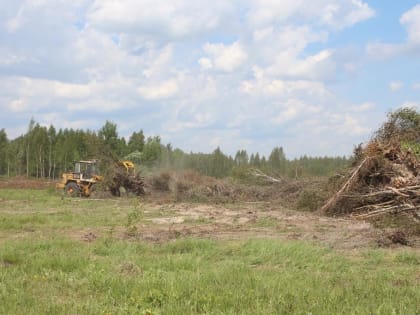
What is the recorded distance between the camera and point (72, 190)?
30422 mm

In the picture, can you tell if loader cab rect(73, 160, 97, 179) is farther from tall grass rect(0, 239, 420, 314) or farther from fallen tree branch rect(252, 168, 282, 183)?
tall grass rect(0, 239, 420, 314)

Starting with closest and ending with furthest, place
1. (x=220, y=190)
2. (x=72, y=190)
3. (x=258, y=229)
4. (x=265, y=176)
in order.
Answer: (x=258, y=229), (x=220, y=190), (x=265, y=176), (x=72, y=190)

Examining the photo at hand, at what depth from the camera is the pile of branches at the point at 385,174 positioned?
50.4ft

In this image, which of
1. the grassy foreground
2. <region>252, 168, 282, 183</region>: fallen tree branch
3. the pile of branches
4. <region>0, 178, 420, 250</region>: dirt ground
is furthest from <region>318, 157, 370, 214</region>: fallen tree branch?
<region>252, 168, 282, 183</region>: fallen tree branch

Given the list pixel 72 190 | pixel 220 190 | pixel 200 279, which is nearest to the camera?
pixel 200 279

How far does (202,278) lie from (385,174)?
1181 centimetres

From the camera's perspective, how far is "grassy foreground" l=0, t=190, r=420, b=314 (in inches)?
209

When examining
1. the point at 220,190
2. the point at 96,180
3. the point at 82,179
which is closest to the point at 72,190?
the point at 82,179

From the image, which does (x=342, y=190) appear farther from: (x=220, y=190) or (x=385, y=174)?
(x=220, y=190)

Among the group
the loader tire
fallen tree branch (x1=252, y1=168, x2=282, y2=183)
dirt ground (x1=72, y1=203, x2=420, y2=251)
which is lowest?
dirt ground (x1=72, y1=203, x2=420, y2=251)

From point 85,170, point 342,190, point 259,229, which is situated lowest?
point 259,229

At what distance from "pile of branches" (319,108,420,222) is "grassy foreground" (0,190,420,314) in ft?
21.2

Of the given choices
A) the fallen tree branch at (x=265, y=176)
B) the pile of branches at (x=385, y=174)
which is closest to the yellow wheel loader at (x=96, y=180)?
the fallen tree branch at (x=265, y=176)

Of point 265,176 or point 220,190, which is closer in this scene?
point 220,190
